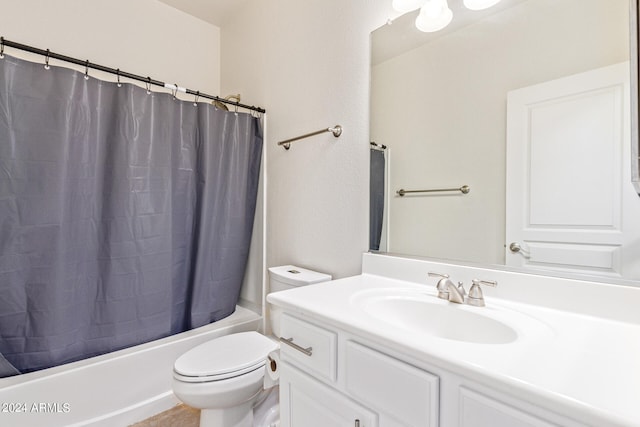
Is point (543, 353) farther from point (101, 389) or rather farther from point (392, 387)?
point (101, 389)

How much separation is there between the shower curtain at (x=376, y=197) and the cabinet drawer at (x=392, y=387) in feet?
2.19

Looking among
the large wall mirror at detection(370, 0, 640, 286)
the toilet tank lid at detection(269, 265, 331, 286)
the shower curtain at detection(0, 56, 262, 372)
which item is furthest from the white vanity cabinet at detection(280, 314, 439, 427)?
the shower curtain at detection(0, 56, 262, 372)

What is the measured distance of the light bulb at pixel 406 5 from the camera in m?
1.17

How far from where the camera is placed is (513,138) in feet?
3.20

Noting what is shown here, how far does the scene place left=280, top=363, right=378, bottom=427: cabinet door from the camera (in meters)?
0.73

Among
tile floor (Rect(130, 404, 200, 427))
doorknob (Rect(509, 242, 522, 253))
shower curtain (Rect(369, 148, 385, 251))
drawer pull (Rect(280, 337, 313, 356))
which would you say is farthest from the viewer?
tile floor (Rect(130, 404, 200, 427))

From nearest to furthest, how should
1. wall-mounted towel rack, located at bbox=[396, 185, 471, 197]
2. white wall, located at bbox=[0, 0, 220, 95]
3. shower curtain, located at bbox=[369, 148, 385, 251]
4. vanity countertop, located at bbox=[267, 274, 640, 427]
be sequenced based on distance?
vanity countertop, located at bbox=[267, 274, 640, 427]
wall-mounted towel rack, located at bbox=[396, 185, 471, 197]
shower curtain, located at bbox=[369, 148, 385, 251]
white wall, located at bbox=[0, 0, 220, 95]

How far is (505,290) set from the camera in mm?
951

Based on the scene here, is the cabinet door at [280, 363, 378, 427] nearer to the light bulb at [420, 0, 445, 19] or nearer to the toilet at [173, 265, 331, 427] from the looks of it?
the toilet at [173, 265, 331, 427]

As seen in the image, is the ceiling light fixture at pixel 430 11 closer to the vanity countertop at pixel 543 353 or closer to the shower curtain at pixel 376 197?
the shower curtain at pixel 376 197

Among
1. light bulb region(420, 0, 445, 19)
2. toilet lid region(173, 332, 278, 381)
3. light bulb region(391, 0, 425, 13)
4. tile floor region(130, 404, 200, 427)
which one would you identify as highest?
light bulb region(391, 0, 425, 13)

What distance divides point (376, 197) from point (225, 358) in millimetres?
967

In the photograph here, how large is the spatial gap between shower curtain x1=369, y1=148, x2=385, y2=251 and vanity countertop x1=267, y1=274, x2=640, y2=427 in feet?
1.51

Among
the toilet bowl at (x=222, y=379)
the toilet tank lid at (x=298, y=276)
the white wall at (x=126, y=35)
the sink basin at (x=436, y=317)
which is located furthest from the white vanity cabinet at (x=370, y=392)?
the white wall at (x=126, y=35)
